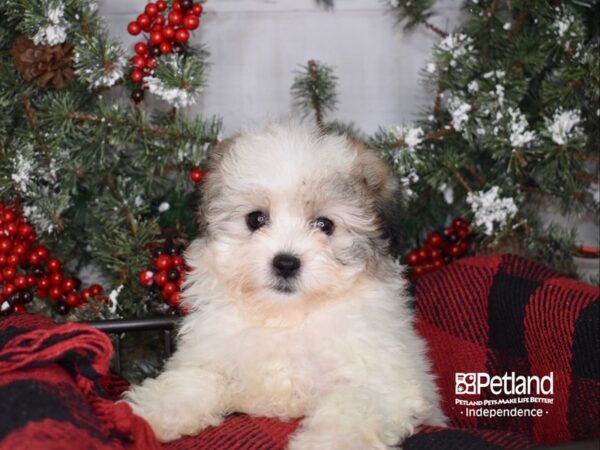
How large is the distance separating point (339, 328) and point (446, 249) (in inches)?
51.9

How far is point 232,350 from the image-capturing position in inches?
86.7

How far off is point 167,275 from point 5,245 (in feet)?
1.86

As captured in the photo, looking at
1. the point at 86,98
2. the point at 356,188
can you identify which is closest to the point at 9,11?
the point at 86,98

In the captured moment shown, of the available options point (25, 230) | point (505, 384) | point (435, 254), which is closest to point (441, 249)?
point (435, 254)

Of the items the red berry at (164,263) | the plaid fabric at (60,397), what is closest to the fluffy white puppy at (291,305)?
the plaid fabric at (60,397)

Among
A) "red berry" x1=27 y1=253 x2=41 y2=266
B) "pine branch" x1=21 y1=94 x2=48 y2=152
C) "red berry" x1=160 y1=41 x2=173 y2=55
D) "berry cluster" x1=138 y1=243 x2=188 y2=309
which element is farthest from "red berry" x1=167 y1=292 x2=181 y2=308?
"red berry" x1=160 y1=41 x2=173 y2=55

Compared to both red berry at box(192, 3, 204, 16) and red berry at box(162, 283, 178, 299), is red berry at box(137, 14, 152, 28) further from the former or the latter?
red berry at box(162, 283, 178, 299)

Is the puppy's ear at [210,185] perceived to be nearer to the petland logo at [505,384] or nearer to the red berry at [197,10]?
the red berry at [197,10]

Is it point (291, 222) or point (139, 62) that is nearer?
point (291, 222)

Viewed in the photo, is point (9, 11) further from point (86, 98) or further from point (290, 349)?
point (290, 349)

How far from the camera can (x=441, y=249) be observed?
11.0 feet

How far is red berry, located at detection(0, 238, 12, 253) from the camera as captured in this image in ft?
9.10

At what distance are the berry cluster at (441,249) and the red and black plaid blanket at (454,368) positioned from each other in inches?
16.2

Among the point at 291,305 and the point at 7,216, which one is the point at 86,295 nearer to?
the point at 7,216
